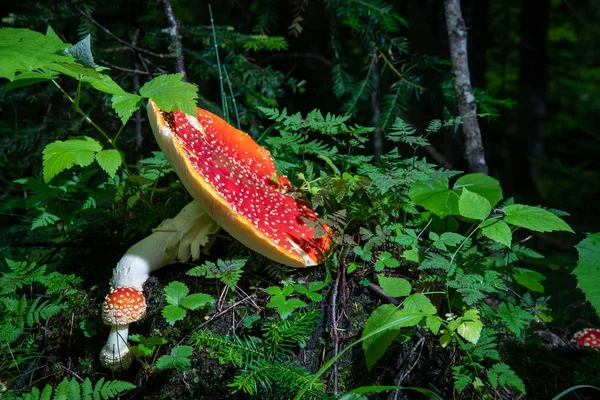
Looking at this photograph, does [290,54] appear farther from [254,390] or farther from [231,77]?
[254,390]

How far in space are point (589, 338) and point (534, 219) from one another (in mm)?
1262

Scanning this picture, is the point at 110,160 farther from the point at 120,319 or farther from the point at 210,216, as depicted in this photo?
the point at 120,319

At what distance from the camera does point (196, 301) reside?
2117mm

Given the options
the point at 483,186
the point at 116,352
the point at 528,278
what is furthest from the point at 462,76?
the point at 116,352

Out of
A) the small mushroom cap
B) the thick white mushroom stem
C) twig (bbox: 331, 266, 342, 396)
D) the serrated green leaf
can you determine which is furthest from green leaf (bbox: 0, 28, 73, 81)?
twig (bbox: 331, 266, 342, 396)

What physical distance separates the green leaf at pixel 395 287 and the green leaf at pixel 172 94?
1034 mm

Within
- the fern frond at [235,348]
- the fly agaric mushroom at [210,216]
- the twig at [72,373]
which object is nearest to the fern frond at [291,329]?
the fern frond at [235,348]

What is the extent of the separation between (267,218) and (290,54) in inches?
139

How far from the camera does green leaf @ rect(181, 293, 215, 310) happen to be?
2096 mm

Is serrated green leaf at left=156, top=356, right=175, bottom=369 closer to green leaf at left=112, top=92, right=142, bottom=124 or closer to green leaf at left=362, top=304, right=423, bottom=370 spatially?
green leaf at left=362, top=304, right=423, bottom=370

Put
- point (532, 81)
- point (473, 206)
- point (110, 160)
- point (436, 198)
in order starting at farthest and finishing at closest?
point (532, 81), point (436, 198), point (110, 160), point (473, 206)

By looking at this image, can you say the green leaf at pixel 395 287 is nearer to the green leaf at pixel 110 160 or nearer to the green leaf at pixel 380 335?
the green leaf at pixel 380 335

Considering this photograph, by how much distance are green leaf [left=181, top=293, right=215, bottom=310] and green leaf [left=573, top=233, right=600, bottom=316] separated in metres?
1.57

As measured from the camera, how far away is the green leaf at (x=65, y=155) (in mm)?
2152
